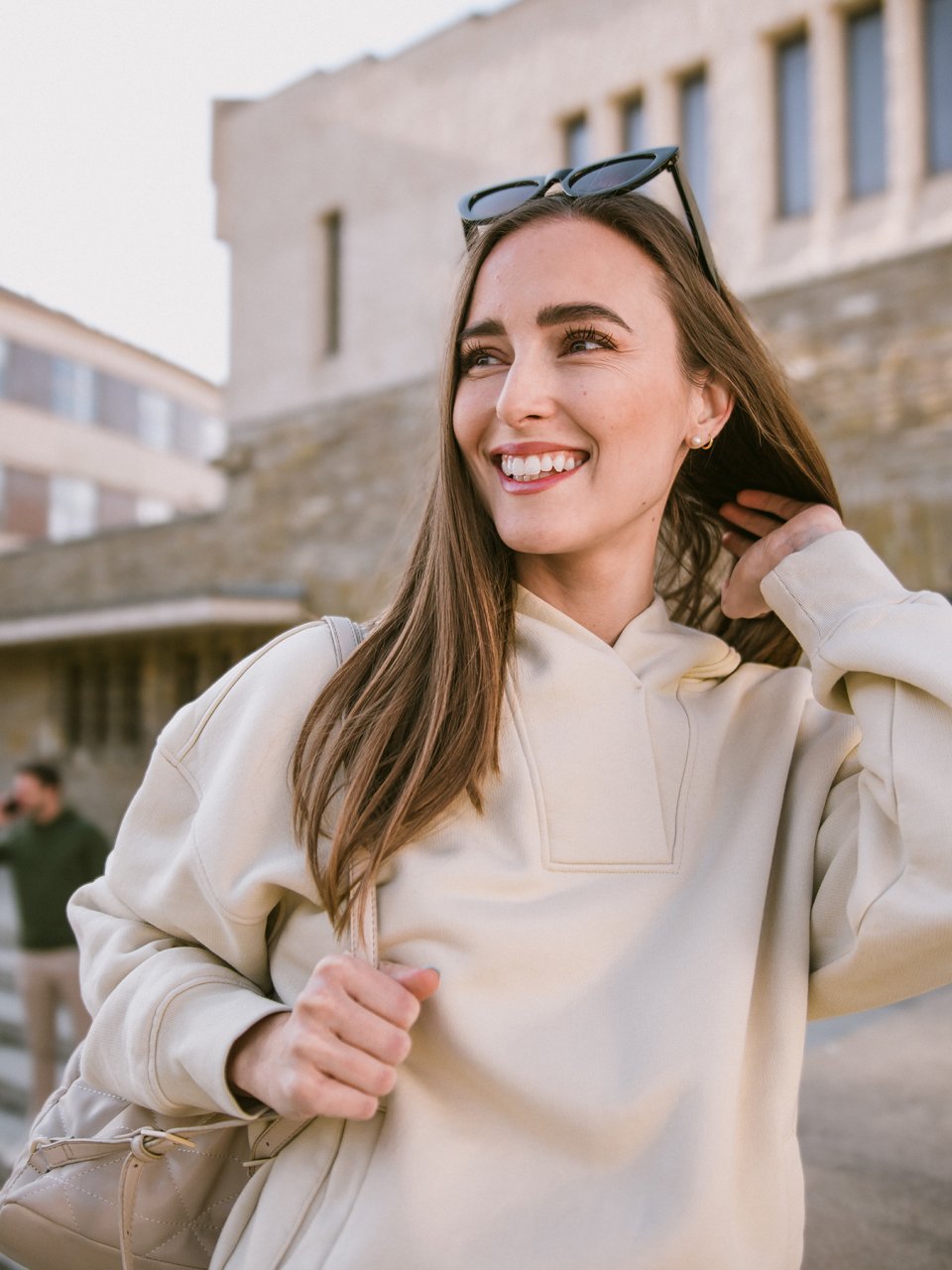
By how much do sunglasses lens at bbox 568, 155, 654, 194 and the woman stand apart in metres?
0.02

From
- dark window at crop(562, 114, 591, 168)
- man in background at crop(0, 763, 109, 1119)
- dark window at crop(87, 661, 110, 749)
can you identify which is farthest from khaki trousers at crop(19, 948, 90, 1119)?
dark window at crop(87, 661, 110, 749)

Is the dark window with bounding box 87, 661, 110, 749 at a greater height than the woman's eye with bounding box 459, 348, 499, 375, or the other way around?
the woman's eye with bounding box 459, 348, 499, 375

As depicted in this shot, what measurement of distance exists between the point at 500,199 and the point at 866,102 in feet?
27.1

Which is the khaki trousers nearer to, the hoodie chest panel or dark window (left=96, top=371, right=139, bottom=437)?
the hoodie chest panel

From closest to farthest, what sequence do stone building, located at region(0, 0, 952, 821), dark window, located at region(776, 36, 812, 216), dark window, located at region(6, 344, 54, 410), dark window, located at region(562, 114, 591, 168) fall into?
stone building, located at region(0, 0, 952, 821), dark window, located at region(776, 36, 812, 216), dark window, located at region(562, 114, 591, 168), dark window, located at region(6, 344, 54, 410)

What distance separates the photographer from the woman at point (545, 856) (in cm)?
118

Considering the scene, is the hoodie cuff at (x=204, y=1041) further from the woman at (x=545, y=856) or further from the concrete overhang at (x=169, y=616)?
the concrete overhang at (x=169, y=616)

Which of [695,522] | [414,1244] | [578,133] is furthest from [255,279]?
[414,1244]

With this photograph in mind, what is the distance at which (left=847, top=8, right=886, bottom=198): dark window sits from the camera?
834 centimetres

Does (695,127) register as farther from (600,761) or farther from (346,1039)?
(346,1039)

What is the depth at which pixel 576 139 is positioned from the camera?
405 inches

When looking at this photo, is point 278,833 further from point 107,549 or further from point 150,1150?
point 107,549

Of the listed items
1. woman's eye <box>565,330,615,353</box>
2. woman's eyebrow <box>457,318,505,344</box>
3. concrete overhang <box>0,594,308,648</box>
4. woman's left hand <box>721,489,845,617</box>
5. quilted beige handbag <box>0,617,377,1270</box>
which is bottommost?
quilted beige handbag <box>0,617,377,1270</box>

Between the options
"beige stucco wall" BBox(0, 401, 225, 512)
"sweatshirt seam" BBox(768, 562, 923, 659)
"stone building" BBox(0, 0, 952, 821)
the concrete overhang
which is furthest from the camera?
"beige stucco wall" BBox(0, 401, 225, 512)
